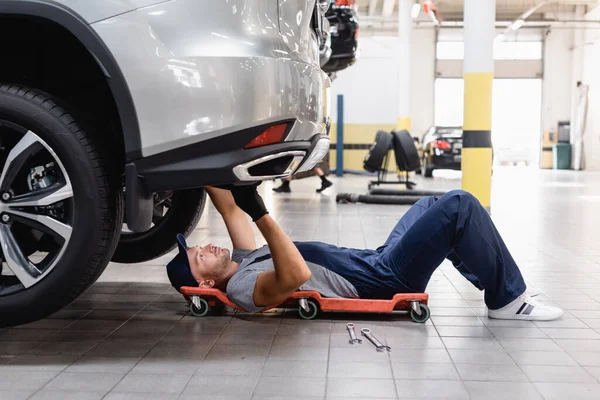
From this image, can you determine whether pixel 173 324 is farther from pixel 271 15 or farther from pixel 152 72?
pixel 271 15

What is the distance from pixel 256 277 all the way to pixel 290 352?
481 mm

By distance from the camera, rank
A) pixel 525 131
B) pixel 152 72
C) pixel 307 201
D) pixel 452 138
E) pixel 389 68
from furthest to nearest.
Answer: pixel 525 131
pixel 389 68
pixel 452 138
pixel 307 201
pixel 152 72

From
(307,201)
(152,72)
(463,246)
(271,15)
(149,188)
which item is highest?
(271,15)

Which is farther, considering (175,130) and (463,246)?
(463,246)

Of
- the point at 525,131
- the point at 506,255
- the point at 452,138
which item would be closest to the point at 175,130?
the point at 506,255

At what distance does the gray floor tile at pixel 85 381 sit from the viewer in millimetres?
2635

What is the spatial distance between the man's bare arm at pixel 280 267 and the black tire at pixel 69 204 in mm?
676

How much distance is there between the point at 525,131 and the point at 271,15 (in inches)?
1166

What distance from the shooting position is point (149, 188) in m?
2.90

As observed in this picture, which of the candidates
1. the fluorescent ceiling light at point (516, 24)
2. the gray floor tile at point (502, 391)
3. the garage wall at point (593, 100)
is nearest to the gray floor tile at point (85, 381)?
the gray floor tile at point (502, 391)

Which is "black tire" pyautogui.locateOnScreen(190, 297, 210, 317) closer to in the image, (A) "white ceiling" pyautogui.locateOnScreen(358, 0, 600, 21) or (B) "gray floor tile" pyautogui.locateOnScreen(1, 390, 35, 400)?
(B) "gray floor tile" pyautogui.locateOnScreen(1, 390, 35, 400)

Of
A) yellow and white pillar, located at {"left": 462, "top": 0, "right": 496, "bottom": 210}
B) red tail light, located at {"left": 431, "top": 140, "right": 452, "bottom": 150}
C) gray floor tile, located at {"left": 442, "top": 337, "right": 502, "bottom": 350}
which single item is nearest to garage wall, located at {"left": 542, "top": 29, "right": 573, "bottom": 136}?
red tail light, located at {"left": 431, "top": 140, "right": 452, "bottom": 150}

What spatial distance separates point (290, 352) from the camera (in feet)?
10.2

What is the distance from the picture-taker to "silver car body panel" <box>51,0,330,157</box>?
9.06 feet
